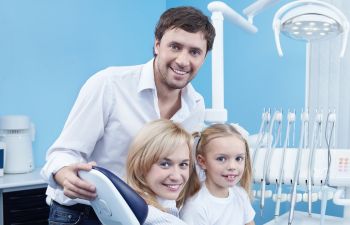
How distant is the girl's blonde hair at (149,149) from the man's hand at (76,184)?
22 centimetres

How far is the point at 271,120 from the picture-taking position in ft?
5.05

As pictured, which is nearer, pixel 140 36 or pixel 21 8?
pixel 21 8

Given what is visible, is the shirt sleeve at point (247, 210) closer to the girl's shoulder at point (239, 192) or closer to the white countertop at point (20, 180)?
the girl's shoulder at point (239, 192)

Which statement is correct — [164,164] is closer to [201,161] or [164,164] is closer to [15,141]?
[201,161]

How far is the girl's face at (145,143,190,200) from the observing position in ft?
3.68

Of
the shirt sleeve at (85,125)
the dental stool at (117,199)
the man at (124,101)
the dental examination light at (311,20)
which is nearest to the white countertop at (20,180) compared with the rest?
the man at (124,101)

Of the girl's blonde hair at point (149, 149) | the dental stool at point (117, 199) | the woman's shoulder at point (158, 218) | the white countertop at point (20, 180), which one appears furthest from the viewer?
the white countertop at point (20, 180)

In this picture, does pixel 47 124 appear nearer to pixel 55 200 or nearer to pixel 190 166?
pixel 55 200

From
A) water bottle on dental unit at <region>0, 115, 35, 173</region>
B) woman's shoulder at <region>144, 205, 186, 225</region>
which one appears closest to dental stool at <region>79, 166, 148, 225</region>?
woman's shoulder at <region>144, 205, 186, 225</region>

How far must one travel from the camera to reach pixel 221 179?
129 centimetres

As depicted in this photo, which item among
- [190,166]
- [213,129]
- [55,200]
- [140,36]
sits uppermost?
[140,36]

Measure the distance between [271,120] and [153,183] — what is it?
0.63 metres

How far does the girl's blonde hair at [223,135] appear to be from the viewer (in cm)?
133

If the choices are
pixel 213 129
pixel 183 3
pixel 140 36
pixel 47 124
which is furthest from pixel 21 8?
pixel 213 129
